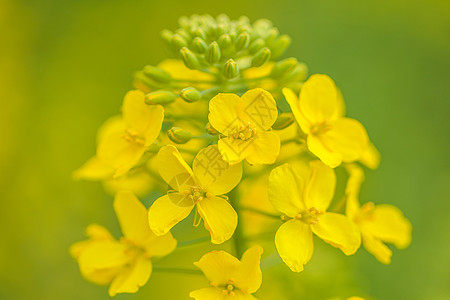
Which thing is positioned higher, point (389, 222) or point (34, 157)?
point (389, 222)

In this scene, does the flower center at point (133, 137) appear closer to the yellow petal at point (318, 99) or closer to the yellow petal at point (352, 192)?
the yellow petal at point (318, 99)

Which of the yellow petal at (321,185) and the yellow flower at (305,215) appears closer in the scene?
the yellow flower at (305,215)

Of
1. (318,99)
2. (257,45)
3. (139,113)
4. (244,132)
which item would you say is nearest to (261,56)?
(257,45)

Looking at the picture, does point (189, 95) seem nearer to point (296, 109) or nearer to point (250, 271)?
point (296, 109)

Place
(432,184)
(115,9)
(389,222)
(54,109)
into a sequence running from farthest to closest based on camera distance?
(115,9) → (54,109) → (432,184) → (389,222)

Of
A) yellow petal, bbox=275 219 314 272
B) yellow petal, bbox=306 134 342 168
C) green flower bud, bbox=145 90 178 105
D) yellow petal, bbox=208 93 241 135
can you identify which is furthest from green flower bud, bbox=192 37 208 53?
yellow petal, bbox=275 219 314 272

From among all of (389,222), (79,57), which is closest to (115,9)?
(79,57)

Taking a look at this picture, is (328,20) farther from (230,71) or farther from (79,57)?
(230,71)

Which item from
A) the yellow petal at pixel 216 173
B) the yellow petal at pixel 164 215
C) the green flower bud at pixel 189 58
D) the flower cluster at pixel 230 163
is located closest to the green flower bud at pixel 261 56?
the flower cluster at pixel 230 163
